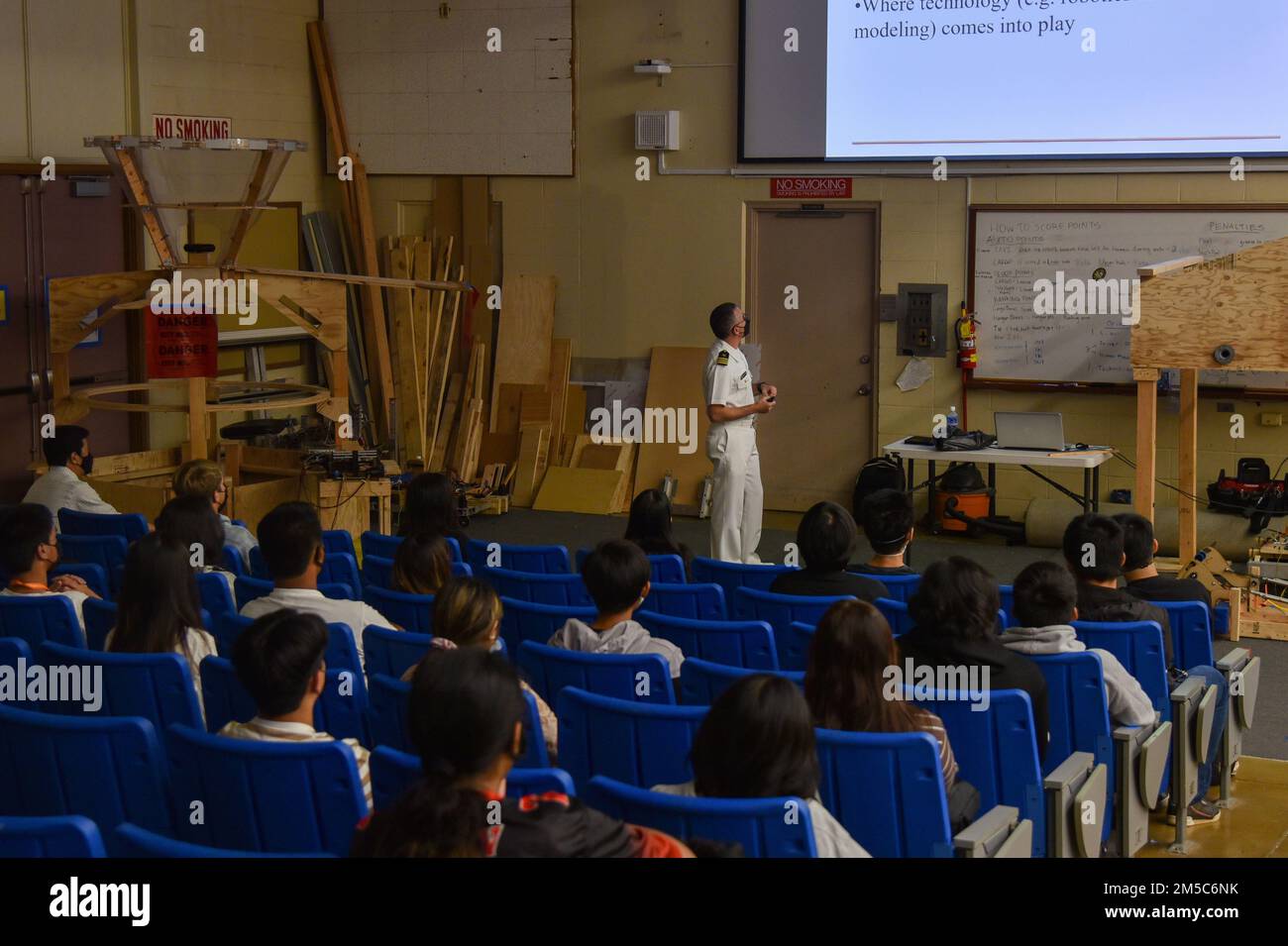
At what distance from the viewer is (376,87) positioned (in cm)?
1170

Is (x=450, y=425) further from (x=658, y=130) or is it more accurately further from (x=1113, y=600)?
(x=1113, y=600)

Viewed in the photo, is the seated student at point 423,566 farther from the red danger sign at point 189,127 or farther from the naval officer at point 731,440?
the red danger sign at point 189,127

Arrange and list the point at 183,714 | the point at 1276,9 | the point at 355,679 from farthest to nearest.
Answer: the point at 1276,9, the point at 355,679, the point at 183,714

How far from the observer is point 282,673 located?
10.5ft

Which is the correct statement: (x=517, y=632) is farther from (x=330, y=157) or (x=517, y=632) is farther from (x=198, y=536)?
(x=330, y=157)

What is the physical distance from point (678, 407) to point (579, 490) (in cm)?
92

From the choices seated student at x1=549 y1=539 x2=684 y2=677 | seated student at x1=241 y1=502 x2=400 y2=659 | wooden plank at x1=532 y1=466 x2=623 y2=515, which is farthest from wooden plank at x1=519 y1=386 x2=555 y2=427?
seated student at x1=549 y1=539 x2=684 y2=677

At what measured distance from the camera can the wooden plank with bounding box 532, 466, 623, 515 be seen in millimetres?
10906

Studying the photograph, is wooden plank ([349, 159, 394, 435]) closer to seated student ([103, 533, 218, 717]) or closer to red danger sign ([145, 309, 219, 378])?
red danger sign ([145, 309, 219, 378])

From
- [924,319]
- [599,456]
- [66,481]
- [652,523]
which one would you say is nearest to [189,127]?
[599,456]

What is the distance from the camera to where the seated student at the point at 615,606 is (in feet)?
14.0

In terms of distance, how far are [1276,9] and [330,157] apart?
22.0ft

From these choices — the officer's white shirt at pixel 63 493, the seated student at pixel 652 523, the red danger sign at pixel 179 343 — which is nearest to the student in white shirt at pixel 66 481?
the officer's white shirt at pixel 63 493
